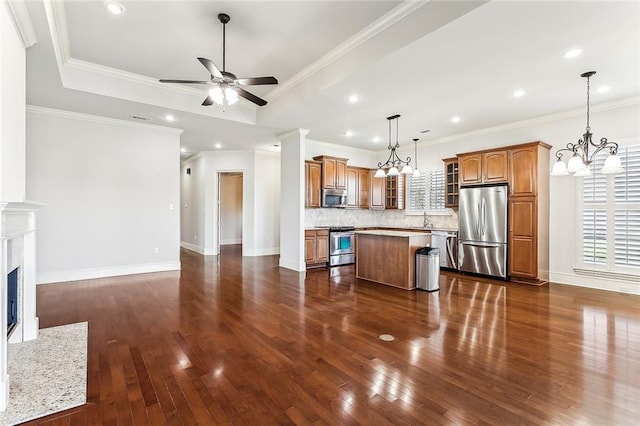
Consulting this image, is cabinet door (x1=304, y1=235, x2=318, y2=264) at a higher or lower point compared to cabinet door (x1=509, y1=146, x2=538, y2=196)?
lower

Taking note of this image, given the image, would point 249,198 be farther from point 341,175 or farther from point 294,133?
point 294,133

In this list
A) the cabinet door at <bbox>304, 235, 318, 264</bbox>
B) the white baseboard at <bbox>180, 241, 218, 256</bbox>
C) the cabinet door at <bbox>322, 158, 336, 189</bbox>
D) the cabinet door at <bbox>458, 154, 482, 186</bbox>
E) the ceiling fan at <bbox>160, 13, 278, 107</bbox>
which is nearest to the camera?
the ceiling fan at <bbox>160, 13, 278, 107</bbox>

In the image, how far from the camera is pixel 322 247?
22.9 ft

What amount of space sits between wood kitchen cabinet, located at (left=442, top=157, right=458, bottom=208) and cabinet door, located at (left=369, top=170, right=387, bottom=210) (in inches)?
71.7

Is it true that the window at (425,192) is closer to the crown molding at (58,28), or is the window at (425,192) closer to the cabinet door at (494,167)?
the cabinet door at (494,167)

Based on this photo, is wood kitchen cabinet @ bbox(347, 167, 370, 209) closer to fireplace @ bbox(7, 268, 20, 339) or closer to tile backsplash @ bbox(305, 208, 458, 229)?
tile backsplash @ bbox(305, 208, 458, 229)

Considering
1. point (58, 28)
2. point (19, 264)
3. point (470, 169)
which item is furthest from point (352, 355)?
point (470, 169)

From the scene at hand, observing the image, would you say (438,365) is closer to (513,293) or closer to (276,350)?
(276,350)

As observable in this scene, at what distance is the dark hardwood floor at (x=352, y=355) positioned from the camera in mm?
1946

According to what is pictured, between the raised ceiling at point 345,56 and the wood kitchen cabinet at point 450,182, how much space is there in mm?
1289

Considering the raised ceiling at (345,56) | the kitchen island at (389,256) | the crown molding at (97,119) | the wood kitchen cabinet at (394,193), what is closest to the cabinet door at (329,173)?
the raised ceiling at (345,56)

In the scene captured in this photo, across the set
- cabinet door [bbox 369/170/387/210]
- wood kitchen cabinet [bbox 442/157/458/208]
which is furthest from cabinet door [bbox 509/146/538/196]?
cabinet door [bbox 369/170/387/210]

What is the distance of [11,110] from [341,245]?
19.0 feet

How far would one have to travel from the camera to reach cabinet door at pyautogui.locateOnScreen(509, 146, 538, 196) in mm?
5430
